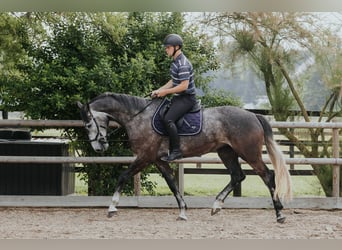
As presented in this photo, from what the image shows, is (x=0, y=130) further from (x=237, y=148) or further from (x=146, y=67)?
(x=237, y=148)

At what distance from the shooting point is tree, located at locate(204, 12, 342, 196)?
7.73m

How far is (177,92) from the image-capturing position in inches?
233

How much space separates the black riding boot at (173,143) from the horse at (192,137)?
3.9 inches

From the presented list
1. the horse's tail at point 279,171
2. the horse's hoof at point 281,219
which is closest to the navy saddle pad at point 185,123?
the horse's tail at point 279,171

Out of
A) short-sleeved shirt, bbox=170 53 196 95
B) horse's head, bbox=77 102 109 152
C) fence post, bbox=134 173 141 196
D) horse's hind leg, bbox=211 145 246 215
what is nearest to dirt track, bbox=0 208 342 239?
fence post, bbox=134 173 141 196

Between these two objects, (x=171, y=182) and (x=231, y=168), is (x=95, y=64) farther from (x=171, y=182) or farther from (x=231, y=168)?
(x=231, y=168)

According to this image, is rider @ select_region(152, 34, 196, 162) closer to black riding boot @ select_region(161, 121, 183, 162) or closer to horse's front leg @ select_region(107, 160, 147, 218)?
black riding boot @ select_region(161, 121, 183, 162)

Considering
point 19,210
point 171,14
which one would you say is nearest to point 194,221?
point 19,210

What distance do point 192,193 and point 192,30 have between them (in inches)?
113

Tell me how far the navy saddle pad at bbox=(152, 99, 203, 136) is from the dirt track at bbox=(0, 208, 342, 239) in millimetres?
899

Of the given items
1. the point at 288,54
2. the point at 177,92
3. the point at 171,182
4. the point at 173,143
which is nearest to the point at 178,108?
the point at 177,92

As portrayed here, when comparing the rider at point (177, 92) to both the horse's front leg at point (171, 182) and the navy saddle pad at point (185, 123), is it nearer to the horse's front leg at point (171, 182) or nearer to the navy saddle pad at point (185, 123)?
the navy saddle pad at point (185, 123)

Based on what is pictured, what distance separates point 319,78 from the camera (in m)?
7.86

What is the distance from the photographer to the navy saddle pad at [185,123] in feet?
19.8
